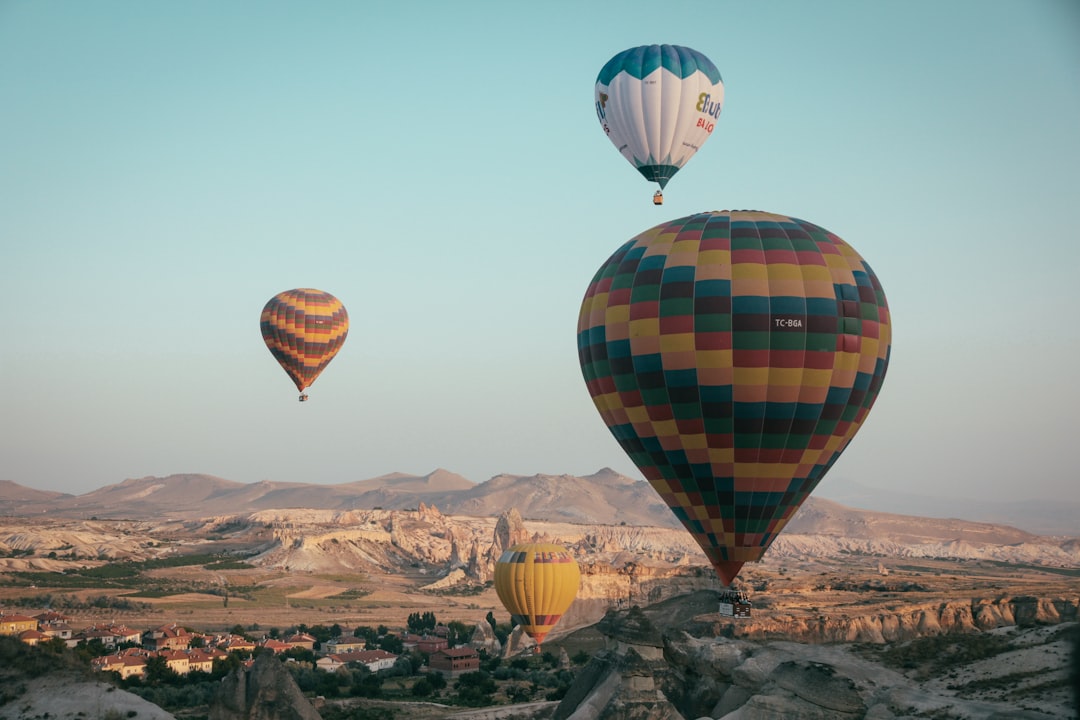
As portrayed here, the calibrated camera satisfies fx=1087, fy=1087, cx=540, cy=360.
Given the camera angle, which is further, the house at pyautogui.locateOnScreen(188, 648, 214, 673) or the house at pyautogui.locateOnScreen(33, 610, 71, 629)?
the house at pyautogui.locateOnScreen(33, 610, 71, 629)

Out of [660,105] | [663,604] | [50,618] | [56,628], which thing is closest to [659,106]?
[660,105]

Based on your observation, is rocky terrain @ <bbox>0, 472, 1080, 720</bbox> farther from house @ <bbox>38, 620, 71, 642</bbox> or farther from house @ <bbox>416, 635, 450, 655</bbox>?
house @ <bbox>38, 620, 71, 642</bbox>

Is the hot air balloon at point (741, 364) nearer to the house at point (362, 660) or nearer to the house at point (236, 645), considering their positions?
the house at point (362, 660)

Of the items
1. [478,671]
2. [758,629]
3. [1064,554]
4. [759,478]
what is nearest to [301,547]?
[478,671]

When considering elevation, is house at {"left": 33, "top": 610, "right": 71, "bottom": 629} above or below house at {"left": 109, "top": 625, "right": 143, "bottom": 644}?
above

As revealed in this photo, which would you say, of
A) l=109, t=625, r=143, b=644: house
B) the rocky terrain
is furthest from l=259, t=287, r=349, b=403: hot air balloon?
the rocky terrain

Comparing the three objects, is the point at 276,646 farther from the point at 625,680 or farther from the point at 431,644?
the point at 625,680

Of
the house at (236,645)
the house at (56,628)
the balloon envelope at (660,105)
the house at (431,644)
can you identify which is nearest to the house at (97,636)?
the house at (56,628)
